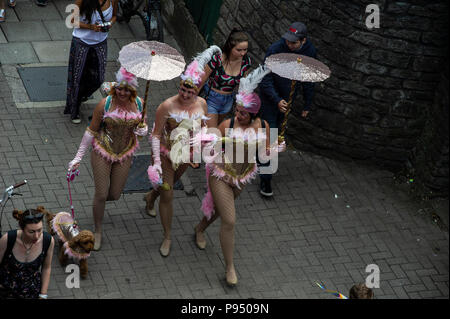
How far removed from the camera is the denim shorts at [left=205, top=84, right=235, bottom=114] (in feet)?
31.8

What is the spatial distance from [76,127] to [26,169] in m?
1.18

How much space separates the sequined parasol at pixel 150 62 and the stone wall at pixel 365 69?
264cm

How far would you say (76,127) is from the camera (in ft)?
34.9

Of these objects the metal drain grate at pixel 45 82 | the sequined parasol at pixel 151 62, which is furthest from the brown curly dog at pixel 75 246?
the metal drain grate at pixel 45 82

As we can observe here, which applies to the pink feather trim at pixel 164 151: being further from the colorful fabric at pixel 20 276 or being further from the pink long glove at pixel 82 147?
the colorful fabric at pixel 20 276

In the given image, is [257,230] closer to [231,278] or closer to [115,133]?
[231,278]

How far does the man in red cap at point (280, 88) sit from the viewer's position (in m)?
9.46

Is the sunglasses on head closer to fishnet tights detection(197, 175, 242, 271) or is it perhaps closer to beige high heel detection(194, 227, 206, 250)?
fishnet tights detection(197, 175, 242, 271)

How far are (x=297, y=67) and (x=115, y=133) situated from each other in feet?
6.88

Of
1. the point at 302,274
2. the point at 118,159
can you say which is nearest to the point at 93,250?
the point at 118,159

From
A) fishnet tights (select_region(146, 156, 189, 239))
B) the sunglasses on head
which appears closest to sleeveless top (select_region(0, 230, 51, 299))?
the sunglasses on head

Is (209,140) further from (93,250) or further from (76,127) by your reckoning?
(76,127)

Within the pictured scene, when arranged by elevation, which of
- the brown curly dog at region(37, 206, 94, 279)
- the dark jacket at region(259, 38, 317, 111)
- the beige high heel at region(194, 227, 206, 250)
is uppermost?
the dark jacket at region(259, 38, 317, 111)

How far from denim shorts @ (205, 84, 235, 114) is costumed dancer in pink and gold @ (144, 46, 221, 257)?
0.92m
